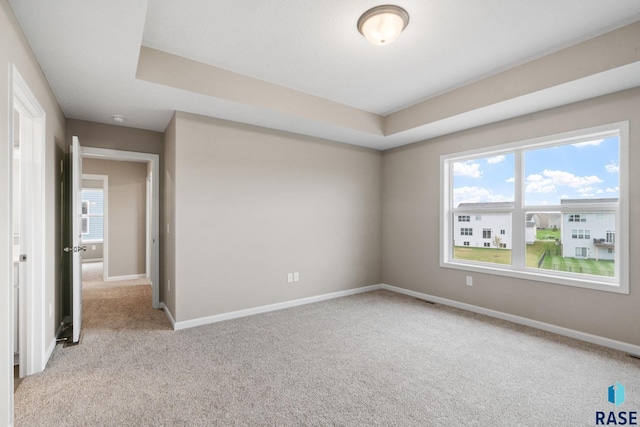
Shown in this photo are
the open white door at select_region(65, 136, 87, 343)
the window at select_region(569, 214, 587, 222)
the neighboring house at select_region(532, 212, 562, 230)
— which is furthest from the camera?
the neighboring house at select_region(532, 212, 562, 230)

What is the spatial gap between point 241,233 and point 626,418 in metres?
3.65

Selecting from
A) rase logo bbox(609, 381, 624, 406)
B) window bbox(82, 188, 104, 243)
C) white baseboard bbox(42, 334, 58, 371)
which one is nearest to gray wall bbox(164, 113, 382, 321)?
white baseboard bbox(42, 334, 58, 371)

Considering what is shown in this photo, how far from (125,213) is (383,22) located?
5.96 metres

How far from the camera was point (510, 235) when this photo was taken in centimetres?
385

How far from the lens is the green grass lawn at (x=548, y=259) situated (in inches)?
125

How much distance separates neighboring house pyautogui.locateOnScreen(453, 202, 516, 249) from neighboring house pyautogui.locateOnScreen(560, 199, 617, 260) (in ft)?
1.92

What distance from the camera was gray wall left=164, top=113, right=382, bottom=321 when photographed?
3.56m

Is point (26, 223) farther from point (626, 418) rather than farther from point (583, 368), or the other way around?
point (583, 368)

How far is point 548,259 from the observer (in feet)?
11.5

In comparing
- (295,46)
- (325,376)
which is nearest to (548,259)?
(325,376)

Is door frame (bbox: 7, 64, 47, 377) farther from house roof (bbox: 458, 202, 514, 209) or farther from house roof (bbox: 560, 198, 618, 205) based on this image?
house roof (bbox: 560, 198, 618, 205)

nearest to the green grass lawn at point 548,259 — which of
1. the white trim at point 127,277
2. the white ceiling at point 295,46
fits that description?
the white ceiling at point 295,46

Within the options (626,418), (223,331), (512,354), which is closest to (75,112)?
(223,331)

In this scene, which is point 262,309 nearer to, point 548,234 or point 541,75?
point 548,234
